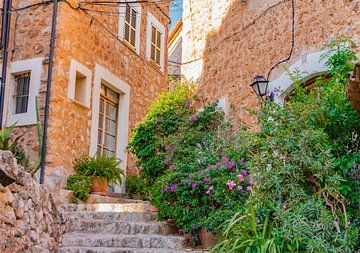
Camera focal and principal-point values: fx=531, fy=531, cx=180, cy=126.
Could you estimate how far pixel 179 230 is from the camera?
6445mm

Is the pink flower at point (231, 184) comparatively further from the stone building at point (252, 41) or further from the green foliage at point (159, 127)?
the green foliage at point (159, 127)

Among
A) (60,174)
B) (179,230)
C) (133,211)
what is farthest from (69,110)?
(179,230)

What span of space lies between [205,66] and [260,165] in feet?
12.7

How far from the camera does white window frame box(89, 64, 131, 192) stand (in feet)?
32.7

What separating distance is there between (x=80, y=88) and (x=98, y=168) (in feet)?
5.18

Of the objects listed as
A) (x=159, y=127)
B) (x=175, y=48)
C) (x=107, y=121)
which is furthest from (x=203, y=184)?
(x=175, y=48)

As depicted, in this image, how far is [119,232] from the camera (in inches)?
260

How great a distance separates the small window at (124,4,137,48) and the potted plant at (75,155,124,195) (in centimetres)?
312

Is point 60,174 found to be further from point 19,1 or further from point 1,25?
point 19,1

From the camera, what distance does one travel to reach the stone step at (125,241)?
19.5 feet

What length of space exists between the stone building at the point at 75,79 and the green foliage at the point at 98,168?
17cm

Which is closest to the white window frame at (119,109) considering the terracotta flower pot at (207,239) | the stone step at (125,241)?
the stone step at (125,241)

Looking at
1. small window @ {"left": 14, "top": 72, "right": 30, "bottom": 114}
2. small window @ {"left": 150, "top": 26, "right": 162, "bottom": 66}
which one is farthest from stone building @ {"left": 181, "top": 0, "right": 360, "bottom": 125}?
small window @ {"left": 150, "top": 26, "right": 162, "bottom": 66}

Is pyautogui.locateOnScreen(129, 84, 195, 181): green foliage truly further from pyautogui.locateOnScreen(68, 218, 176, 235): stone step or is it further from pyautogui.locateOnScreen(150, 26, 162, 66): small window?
pyautogui.locateOnScreen(150, 26, 162, 66): small window
